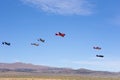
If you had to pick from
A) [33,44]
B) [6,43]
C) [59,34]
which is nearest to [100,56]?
[59,34]

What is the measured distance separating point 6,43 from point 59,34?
1390cm

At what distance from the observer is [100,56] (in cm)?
7606

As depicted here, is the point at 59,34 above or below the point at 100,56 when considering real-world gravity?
above

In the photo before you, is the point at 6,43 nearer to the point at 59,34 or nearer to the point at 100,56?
the point at 59,34

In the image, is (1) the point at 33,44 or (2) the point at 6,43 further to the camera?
(1) the point at 33,44

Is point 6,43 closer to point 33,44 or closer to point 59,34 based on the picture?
point 33,44

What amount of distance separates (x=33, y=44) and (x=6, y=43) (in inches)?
310

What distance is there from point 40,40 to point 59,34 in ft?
17.0

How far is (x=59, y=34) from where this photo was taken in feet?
253

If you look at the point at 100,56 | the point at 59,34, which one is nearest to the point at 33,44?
the point at 59,34

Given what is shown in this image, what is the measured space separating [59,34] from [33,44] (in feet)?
23.4

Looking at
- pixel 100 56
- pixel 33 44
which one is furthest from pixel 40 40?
pixel 100 56

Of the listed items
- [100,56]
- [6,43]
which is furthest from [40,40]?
[100,56]

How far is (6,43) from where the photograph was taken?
236 ft
